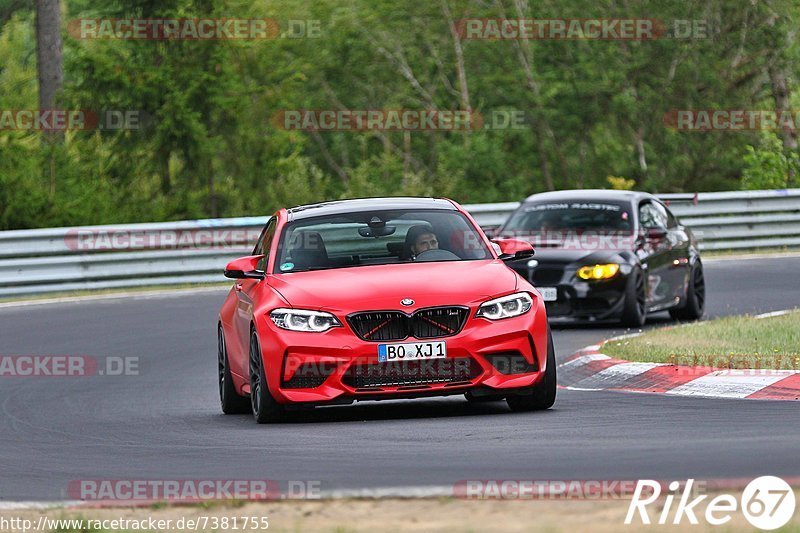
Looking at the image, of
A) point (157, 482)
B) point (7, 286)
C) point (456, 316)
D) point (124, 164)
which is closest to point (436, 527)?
point (157, 482)

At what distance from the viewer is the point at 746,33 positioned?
48938 mm

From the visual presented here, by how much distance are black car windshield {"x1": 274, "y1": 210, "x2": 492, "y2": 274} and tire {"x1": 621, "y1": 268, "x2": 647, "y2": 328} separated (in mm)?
6111

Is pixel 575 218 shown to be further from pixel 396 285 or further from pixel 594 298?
pixel 396 285

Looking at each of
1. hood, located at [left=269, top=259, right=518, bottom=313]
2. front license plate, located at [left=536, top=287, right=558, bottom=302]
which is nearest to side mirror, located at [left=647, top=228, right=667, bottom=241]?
front license plate, located at [left=536, top=287, right=558, bottom=302]

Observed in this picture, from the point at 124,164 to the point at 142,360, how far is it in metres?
18.6

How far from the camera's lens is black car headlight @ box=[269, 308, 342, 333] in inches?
420

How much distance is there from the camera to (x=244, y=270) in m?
12.1

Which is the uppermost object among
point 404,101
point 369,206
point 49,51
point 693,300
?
point 49,51

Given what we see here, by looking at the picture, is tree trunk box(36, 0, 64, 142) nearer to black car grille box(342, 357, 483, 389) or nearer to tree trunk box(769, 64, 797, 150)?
tree trunk box(769, 64, 797, 150)

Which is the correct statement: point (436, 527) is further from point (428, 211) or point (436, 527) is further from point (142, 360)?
point (142, 360)

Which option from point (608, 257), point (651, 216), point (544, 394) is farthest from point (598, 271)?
point (544, 394)

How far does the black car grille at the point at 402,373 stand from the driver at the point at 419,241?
1.27 metres

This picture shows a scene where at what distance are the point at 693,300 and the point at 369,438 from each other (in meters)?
10.4

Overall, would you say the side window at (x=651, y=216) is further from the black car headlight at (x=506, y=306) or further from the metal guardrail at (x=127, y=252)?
the black car headlight at (x=506, y=306)
